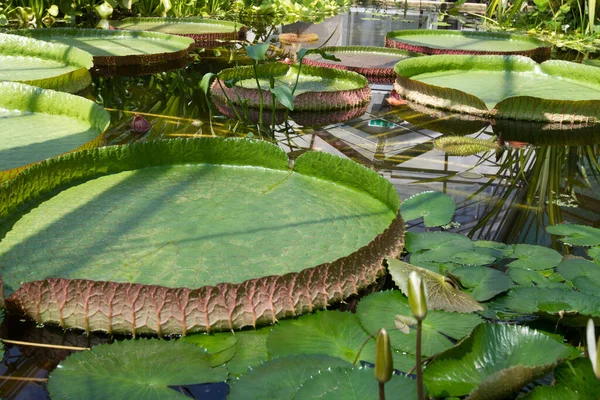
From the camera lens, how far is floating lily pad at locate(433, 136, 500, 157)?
254 centimetres

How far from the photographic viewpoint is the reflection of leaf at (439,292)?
1291 millimetres

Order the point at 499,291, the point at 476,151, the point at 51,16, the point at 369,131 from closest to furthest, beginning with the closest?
the point at 499,291
the point at 476,151
the point at 369,131
the point at 51,16

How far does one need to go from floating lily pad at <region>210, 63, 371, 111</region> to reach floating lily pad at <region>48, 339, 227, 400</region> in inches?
67.4

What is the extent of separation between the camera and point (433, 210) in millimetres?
1827

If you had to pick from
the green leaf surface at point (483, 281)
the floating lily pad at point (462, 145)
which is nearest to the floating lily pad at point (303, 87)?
the floating lily pad at point (462, 145)

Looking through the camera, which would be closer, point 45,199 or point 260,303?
point 260,303

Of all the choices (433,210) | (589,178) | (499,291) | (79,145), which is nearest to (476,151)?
(589,178)

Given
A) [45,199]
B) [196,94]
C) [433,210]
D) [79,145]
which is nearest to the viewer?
[45,199]

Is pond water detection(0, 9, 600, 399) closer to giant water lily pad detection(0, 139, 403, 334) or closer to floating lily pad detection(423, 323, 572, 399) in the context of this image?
giant water lily pad detection(0, 139, 403, 334)

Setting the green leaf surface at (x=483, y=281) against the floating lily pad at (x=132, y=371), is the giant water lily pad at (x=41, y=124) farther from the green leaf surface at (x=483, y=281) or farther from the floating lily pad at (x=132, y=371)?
the green leaf surface at (x=483, y=281)

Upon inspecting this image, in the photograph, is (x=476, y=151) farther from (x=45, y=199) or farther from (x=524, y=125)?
Result: (x=45, y=199)

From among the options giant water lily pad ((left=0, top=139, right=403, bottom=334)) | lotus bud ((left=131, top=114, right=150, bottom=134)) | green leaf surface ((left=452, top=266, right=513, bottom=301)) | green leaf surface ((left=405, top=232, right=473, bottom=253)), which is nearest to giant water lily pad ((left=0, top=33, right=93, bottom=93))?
lotus bud ((left=131, top=114, right=150, bottom=134))

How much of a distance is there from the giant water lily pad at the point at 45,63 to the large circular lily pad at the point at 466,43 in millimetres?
2367

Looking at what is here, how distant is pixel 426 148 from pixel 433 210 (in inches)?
31.8
